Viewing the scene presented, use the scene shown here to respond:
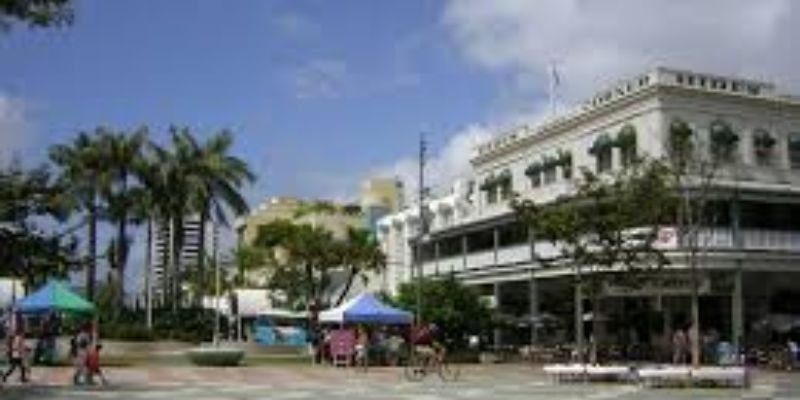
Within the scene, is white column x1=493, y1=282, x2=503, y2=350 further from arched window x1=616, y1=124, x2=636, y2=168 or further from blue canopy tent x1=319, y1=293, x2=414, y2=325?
blue canopy tent x1=319, y1=293, x2=414, y2=325

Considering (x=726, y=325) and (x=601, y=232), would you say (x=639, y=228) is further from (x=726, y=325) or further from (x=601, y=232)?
(x=726, y=325)

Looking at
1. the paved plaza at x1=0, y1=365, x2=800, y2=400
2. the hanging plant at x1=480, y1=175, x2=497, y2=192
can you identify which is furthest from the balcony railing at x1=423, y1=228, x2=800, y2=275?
the paved plaza at x1=0, y1=365, x2=800, y2=400

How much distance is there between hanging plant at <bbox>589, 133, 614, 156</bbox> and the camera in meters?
57.3

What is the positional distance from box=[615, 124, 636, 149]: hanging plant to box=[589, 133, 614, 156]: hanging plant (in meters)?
0.68

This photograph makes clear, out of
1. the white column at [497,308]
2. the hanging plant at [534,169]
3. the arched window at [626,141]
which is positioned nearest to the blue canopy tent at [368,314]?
the white column at [497,308]

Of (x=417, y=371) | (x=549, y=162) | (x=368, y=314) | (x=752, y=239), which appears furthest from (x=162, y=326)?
(x=752, y=239)

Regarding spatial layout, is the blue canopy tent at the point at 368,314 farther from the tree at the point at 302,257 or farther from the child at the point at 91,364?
the tree at the point at 302,257

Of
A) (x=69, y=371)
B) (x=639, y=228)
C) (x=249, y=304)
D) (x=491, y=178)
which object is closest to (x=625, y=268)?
(x=639, y=228)

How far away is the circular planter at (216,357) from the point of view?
157 ft

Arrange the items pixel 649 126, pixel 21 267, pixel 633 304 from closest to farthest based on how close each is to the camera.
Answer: pixel 21 267 → pixel 649 126 → pixel 633 304

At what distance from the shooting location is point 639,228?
42.3m

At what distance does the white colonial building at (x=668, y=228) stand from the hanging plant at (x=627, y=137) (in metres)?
0.06

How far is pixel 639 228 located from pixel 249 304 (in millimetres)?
48252

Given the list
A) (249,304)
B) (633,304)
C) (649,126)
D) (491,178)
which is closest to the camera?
(649,126)
